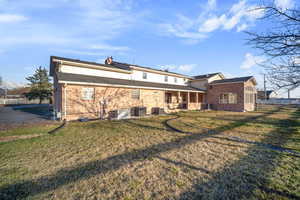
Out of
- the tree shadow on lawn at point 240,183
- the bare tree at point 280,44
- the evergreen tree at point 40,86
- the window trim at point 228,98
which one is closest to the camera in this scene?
the tree shadow on lawn at point 240,183

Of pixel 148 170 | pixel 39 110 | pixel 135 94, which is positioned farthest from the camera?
pixel 39 110

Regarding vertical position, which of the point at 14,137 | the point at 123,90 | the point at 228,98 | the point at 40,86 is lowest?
the point at 14,137

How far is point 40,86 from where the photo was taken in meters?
27.1

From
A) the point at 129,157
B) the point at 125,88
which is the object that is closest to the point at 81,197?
the point at 129,157

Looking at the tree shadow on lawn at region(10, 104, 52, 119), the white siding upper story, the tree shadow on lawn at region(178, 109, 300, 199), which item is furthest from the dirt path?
the white siding upper story

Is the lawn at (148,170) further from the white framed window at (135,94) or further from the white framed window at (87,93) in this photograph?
the white framed window at (135,94)

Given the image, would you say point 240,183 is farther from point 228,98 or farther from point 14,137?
point 228,98

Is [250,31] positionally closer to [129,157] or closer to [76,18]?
[129,157]

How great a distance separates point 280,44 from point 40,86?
35.9m

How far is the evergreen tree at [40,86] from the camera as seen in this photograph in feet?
87.6

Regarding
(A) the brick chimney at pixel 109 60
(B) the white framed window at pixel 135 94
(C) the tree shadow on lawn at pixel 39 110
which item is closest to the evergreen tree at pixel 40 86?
(C) the tree shadow on lawn at pixel 39 110

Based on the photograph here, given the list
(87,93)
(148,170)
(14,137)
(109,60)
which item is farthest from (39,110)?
(148,170)

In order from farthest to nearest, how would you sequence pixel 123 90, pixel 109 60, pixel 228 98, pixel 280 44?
pixel 228 98
pixel 109 60
pixel 123 90
pixel 280 44

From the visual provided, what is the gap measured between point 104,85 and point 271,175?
10.7 metres
